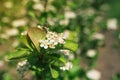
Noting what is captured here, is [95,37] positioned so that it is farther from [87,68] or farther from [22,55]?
[22,55]

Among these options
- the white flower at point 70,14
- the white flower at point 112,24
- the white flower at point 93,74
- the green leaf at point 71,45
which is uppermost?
the green leaf at point 71,45

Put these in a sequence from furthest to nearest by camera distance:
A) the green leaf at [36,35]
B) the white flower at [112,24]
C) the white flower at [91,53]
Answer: the white flower at [112,24] < the white flower at [91,53] < the green leaf at [36,35]

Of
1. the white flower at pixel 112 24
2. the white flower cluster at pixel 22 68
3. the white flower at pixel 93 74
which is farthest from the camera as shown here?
the white flower at pixel 112 24

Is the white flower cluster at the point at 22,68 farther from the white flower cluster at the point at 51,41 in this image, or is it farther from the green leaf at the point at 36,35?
the white flower cluster at the point at 51,41

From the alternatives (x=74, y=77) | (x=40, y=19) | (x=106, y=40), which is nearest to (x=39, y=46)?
(x=40, y=19)

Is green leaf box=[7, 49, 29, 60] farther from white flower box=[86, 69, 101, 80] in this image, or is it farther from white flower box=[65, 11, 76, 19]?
white flower box=[65, 11, 76, 19]

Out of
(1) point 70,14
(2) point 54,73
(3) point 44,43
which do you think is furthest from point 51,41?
(1) point 70,14

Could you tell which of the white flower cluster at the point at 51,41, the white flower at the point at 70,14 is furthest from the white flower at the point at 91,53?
the white flower cluster at the point at 51,41
